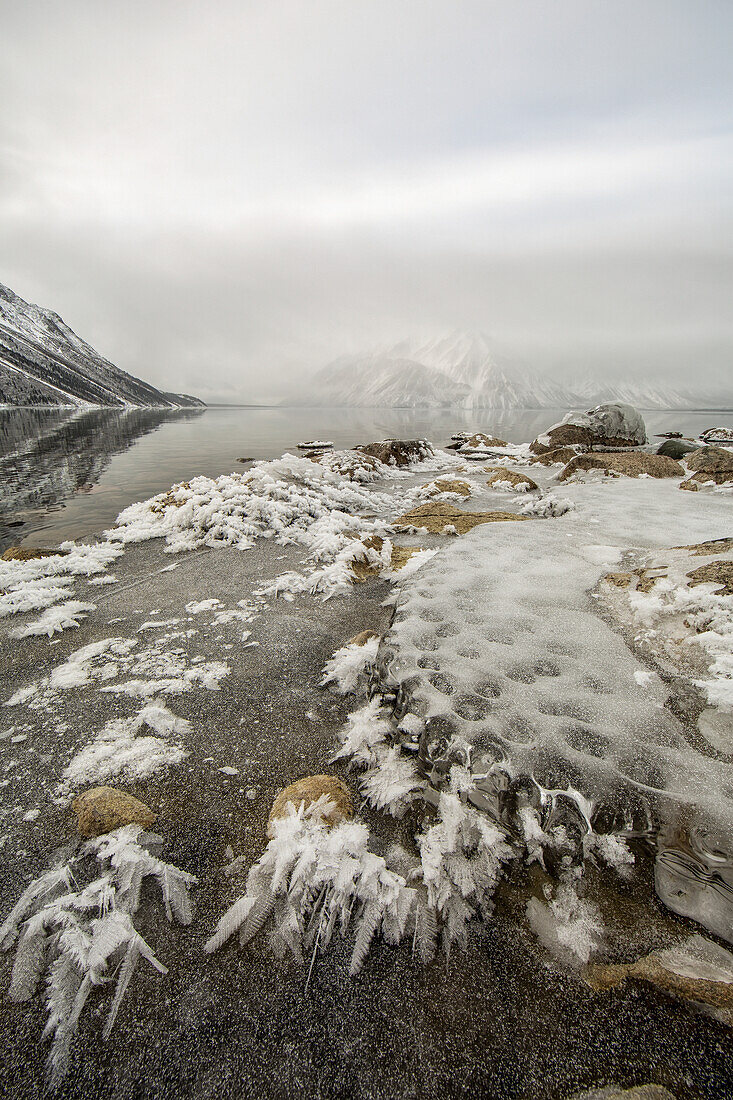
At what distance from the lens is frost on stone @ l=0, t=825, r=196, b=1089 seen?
1.76 m

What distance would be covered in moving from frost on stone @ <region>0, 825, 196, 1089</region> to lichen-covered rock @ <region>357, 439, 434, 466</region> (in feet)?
52.9

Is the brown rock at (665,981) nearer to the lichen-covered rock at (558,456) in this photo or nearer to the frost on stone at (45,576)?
the frost on stone at (45,576)

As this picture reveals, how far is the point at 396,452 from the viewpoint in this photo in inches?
734

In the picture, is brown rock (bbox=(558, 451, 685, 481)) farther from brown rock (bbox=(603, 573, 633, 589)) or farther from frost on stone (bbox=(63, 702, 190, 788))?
frost on stone (bbox=(63, 702, 190, 788))

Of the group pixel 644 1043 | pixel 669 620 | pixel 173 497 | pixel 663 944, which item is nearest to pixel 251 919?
pixel 644 1043

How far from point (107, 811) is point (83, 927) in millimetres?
599

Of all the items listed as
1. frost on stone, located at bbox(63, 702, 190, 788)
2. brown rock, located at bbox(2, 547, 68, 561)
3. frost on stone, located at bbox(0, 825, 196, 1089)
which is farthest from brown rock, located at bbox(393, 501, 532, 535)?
frost on stone, located at bbox(0, 825, 196, 1089)

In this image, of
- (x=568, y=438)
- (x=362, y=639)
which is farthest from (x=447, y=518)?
(x=568, y=438)

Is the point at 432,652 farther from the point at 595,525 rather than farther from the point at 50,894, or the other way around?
the point at 595,525

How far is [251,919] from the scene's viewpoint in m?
2.05

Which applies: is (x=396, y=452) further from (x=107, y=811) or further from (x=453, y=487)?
(x=107, y=811)

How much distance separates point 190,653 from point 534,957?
3.56 metres

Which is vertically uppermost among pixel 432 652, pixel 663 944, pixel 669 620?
pixel 669 620

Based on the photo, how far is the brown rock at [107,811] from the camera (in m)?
2.46
